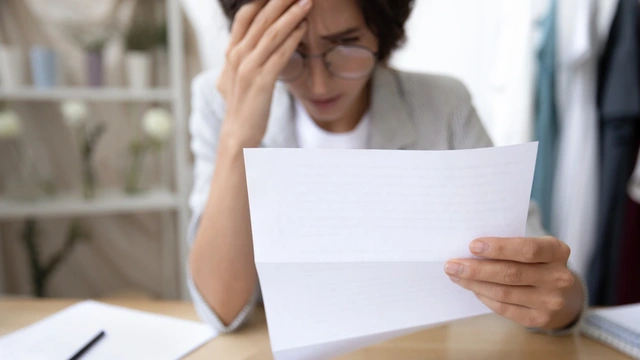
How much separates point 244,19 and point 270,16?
0.05 metres

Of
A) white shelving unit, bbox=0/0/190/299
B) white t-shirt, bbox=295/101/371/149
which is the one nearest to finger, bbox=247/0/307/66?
white t-shirt, bbox=295/101/371/149

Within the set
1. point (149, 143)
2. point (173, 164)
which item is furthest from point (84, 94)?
point (173, 164)

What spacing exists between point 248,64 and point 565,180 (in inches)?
50.8

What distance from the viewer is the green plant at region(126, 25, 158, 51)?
1594 millimetres

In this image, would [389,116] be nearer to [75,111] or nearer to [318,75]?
[318,75]

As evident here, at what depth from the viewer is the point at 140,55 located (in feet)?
5.15

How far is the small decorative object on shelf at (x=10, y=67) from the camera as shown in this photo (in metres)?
1.43

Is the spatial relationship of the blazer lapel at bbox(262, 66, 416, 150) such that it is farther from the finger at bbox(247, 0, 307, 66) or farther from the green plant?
the green plant

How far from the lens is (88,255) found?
1.74m

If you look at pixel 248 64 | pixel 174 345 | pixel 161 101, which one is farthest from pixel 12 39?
pixel 174 345

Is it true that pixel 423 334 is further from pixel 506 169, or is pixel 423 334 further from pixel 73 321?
pixel 73 321

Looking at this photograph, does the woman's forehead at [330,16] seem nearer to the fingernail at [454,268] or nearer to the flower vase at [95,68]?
the fingernail at [454,268]

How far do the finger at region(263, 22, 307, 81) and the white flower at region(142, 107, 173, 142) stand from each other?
100cm

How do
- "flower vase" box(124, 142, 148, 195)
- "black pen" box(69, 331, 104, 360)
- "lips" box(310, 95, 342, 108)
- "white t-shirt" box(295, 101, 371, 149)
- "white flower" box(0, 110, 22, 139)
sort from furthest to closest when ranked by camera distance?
"flower vase" box(124, 142, 148, 195) → "white flower" box(0, 110, 22, 139) → "white t-shirt" box(295, 101, 371, 149) → "lips" box(310, 95, 342, 108) → "black pen" box(69, 331, 104, 360)
